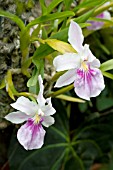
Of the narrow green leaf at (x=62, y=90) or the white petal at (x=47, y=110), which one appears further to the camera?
the narrow green leaf at (x=62, y=90)

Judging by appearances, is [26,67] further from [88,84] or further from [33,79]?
[88,84]

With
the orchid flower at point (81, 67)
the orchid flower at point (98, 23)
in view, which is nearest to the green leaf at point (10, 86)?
the orchid flower at point (81, 67)

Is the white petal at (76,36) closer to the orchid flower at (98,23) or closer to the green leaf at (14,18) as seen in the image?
the green leaf at (14,18)

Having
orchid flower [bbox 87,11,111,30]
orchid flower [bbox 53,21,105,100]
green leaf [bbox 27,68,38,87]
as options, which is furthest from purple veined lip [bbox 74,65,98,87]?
orchid flower [bbox 87,11,111,30]

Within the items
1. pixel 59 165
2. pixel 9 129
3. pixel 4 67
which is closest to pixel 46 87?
pixel 4 67

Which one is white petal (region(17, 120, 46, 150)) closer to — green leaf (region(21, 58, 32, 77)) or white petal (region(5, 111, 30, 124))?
white petal (region(5, 111, 30, 124))

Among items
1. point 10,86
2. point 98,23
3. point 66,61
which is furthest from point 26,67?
point 98,23
